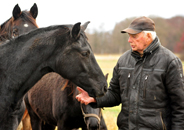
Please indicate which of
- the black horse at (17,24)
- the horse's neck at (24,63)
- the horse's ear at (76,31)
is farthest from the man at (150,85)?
the black horse at (17,24)

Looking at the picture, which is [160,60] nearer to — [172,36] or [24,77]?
[24,77]

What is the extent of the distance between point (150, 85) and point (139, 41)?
23.0 inches

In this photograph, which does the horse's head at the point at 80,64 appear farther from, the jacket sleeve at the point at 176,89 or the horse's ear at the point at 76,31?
the jacket sleeve at the point at 176,89

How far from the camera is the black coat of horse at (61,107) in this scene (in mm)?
4448

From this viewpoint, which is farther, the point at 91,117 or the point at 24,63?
the point at 91,117

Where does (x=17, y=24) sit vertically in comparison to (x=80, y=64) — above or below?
above

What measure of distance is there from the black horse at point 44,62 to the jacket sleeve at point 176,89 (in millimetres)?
851

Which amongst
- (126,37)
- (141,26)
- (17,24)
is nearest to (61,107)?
(17,24)

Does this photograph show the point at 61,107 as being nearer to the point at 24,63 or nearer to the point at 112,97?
the point at 112,97

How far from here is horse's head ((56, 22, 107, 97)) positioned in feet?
9.91

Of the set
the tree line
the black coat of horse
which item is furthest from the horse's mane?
the tree line

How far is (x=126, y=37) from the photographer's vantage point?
41.5m

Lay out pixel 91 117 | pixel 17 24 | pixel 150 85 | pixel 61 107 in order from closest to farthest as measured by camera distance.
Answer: pixel 150 85, pixel 91 117, pixel 61 107, pixel 17 24

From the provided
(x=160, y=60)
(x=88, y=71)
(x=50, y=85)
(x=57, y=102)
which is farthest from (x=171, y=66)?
(x=50, y=85)
